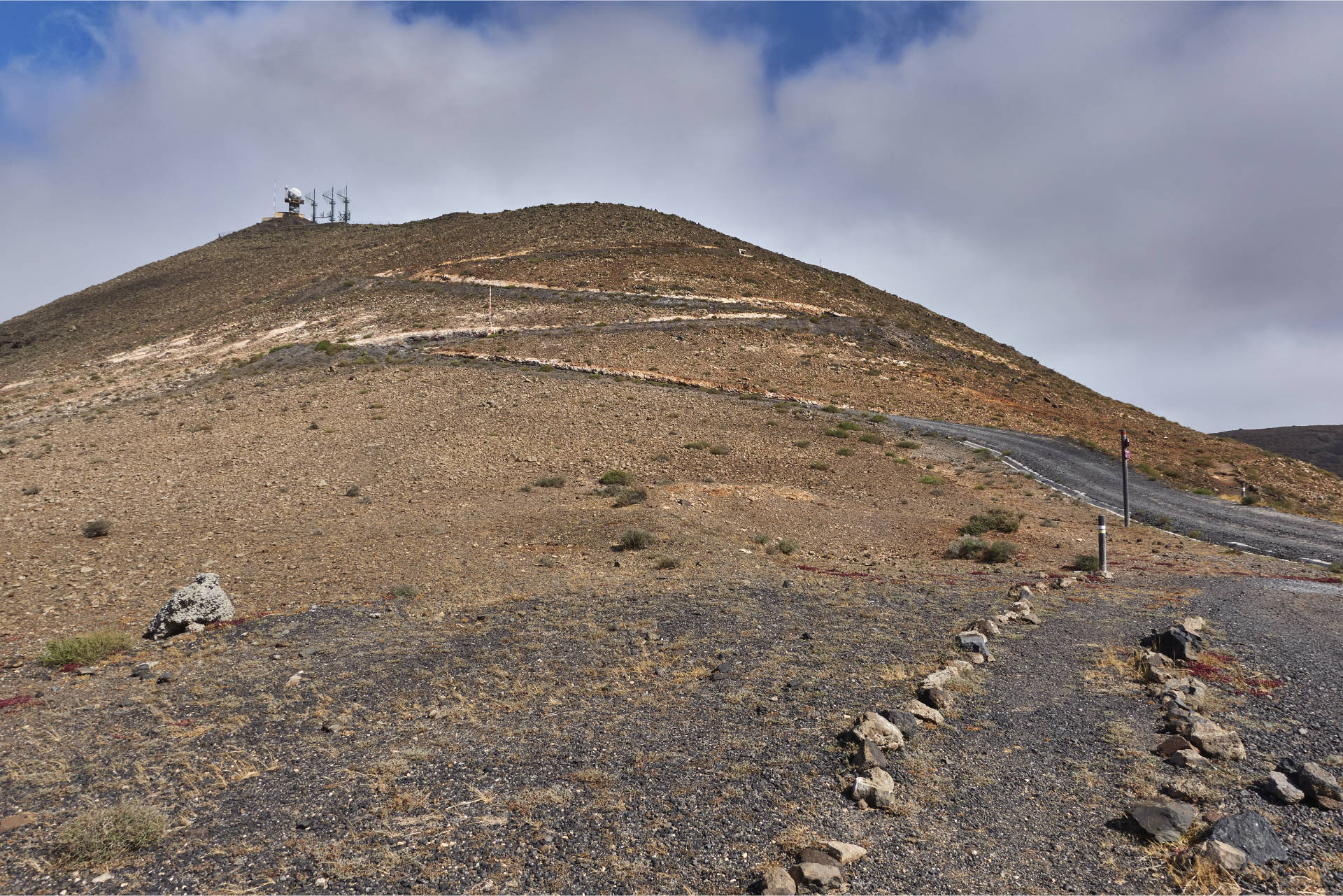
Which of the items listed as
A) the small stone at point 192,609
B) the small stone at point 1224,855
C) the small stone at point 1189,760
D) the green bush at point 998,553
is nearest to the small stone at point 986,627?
the small stone at point 1189,760

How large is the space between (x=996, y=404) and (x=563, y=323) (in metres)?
23.7

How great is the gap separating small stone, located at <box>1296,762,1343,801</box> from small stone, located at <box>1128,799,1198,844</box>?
872mm

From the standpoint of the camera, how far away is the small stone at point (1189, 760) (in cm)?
496

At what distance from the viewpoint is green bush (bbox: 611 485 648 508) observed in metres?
16.4

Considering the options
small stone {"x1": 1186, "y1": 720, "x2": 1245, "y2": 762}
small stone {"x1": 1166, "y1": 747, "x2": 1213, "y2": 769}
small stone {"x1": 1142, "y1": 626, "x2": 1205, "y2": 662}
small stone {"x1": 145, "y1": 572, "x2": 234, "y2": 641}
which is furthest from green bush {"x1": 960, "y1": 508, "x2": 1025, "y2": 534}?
small stone {"x1": 145, "y1": 572, "x2": 234, "y2": 641}

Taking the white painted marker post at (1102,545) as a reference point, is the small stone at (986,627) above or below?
below

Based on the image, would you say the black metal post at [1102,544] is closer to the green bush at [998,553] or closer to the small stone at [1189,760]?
the green bush at [998,553]

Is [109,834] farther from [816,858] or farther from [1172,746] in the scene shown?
[1172,746]

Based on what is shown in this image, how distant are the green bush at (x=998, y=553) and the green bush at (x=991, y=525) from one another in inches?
59.7

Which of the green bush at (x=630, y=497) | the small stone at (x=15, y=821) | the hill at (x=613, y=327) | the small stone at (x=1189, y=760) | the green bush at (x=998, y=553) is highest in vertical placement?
the hill at (x=613, y=327)

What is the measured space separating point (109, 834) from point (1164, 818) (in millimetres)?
6355

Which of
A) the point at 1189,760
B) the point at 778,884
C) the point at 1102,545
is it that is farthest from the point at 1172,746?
the point at 1102,545

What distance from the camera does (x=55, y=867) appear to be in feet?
13.1

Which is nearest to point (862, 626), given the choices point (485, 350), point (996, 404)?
point (485, 350)
